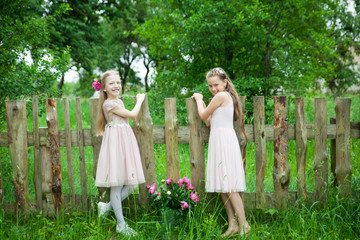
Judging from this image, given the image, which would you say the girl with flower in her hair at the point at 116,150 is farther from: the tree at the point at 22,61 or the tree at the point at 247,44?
the tree at the point at 247,44

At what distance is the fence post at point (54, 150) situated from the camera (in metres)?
3.69

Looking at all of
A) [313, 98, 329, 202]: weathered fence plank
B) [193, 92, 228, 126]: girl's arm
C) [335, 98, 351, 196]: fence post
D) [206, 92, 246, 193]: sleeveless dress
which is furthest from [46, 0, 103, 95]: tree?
[335, 98, 351, 196]: fence post

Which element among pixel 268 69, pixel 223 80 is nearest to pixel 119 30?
pixel 268 69

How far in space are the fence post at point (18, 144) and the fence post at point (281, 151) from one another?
2.92m

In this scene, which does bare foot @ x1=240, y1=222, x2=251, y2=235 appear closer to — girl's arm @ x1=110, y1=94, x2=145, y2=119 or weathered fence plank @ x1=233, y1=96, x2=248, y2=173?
weathered fence plank @ x1=233, y1=96, x2=248, y2=173

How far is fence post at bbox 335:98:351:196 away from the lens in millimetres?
3803

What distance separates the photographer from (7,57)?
4.62 metres

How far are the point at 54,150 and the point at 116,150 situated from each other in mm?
815

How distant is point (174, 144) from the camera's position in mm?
3768

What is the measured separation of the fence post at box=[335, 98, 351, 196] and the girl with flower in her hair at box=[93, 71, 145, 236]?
2.31 meters

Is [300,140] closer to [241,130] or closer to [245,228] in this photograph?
[241,130]

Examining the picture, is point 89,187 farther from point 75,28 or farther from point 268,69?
point 75,28

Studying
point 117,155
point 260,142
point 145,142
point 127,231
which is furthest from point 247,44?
point 127,231

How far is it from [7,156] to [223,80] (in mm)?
3550
